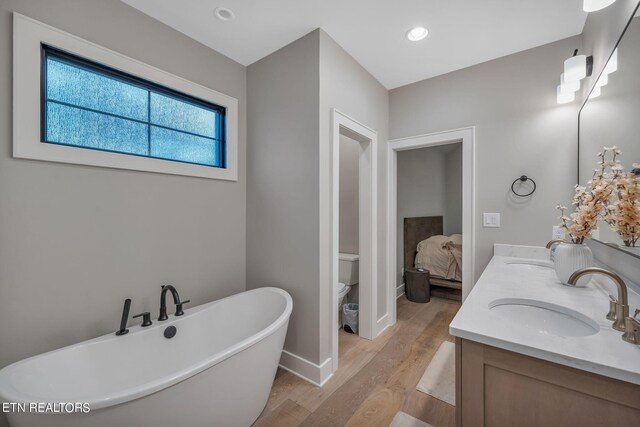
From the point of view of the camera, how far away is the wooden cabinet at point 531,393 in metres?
0.66

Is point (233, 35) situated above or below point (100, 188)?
above

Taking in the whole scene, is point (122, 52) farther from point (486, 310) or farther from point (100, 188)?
point (486, 310)

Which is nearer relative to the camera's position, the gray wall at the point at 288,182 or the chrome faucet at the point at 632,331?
the chrome faucet at the point at 632,331

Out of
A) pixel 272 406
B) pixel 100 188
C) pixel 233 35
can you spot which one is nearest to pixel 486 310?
pixel 272 406

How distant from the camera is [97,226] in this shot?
1.53 metres

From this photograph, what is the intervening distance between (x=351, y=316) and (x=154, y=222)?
1.97 meters

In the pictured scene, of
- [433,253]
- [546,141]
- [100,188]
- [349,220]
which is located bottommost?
[433,253]

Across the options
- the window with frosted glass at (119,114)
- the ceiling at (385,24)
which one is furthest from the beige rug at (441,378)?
the ceiling at (385,24)

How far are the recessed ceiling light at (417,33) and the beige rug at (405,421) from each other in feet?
8.58

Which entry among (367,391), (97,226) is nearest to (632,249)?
(367,391)

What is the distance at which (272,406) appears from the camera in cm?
166

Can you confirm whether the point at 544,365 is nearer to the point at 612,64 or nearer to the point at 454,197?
the point at 612,64

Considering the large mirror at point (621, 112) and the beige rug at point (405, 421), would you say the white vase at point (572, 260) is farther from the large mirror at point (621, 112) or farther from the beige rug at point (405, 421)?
the beige rug at point (405, 421)

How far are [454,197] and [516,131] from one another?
9.76ft
